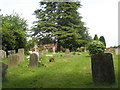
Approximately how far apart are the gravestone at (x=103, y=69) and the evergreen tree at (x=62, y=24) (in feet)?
119

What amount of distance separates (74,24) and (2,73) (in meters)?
42.3

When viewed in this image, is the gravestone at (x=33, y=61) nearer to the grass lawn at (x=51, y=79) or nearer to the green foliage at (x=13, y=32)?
the grass lawn at (x=51, y=79)

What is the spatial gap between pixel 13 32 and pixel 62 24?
1861 centimetres

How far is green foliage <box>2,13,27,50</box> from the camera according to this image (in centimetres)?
2725

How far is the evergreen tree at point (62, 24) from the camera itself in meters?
44.8

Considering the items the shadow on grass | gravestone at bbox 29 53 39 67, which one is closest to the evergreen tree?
gravestone at bbox 29 53 39 67

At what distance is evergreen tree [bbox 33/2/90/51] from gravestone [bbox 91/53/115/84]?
119 ft

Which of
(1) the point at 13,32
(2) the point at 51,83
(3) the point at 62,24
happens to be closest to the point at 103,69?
(2) the point at 51,83

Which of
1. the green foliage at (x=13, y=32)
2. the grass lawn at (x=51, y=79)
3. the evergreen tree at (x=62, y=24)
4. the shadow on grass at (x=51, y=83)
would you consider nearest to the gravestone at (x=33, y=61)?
the grass lawn at (x=51, y=79)

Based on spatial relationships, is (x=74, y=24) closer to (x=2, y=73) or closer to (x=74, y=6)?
(x=74, y=6)

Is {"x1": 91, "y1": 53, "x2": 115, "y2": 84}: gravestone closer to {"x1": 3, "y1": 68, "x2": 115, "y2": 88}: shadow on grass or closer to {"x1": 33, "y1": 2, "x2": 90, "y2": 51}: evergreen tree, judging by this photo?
{"x1": 3, "y1": 68, "x2": 115, "y2": 88}: shadow on grass

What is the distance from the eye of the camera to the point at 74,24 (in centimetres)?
4969

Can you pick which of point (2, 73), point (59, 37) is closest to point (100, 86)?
point (2, 73)

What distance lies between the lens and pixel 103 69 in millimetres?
7445
